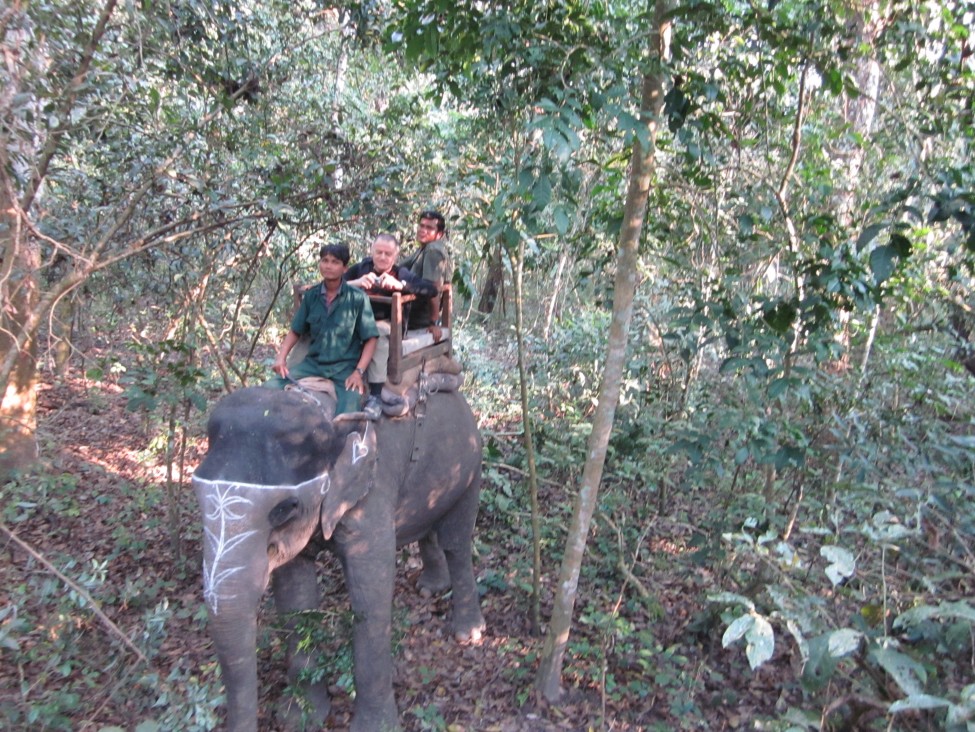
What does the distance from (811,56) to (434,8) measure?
6.94 feet

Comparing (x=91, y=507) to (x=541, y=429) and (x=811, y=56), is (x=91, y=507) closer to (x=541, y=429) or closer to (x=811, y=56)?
(x=541, y=429)

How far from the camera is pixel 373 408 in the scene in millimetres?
4426

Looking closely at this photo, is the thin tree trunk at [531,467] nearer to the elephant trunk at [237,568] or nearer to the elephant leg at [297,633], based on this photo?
the elephant leg at [297,633]

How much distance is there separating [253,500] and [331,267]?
158 cm

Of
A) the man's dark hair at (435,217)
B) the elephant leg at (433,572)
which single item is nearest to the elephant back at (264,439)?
the man's dark hair at (435,217)

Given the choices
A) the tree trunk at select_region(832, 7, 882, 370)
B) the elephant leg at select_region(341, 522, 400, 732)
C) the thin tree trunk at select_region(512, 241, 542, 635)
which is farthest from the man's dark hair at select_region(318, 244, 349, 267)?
the tree trunk at select_region(832, 7, 882, 370)

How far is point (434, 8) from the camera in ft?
13.1

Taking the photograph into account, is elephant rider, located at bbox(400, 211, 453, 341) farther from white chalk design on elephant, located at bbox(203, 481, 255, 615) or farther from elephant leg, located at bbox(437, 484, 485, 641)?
white chalk design on elephant, located at bbox(203, 481, 255, 615)

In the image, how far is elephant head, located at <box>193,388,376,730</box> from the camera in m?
3.48

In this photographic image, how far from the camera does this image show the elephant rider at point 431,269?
5430 millimetres

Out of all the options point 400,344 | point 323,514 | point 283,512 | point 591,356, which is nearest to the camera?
point 283,512

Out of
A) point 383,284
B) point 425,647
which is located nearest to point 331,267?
point 383,284

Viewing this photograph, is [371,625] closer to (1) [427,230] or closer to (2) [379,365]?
(2) [379,365]

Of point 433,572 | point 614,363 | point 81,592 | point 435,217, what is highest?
point 435,217
